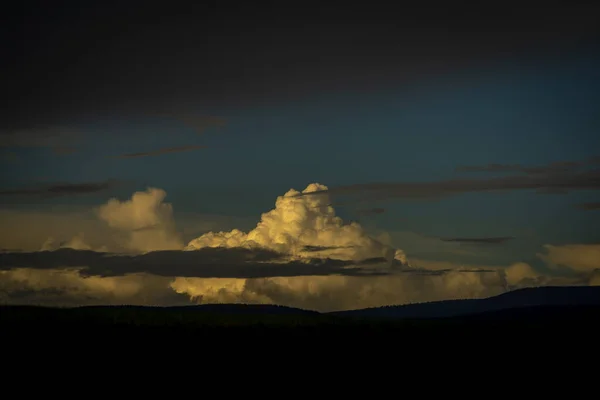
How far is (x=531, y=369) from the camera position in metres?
162

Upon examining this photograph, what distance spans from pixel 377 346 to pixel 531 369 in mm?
30748

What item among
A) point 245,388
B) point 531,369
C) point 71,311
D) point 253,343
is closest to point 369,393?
point 245,388

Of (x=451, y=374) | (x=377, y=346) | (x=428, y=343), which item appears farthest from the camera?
(x=428, y=343)

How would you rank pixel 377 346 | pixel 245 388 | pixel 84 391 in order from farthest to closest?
1. pixel 377 346
2. pixel 245 388
3. pixel 84 391

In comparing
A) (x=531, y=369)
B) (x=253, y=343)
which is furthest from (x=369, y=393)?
(x=531, y=369)

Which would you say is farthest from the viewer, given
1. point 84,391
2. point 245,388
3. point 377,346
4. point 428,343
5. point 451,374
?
point 428,343

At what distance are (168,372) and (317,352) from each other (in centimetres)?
3572

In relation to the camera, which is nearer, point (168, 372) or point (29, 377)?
point (29, 377)

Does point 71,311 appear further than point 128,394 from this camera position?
Yes

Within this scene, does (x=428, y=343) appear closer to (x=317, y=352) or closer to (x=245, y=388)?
(x=317, y=352)

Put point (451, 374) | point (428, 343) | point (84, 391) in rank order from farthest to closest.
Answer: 1. point (428, 343)
2. point (451, 374)
3. point (84, 391)

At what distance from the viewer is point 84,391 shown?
115m

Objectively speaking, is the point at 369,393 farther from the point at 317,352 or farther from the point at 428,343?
the point at 428,343

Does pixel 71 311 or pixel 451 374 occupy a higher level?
pixel 71 311
